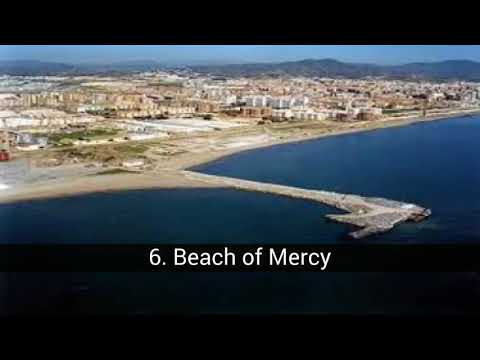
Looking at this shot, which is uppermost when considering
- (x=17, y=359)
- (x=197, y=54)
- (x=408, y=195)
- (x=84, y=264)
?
(x=197, y=54)

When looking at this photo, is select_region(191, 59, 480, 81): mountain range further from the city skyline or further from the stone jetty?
the stone jetty

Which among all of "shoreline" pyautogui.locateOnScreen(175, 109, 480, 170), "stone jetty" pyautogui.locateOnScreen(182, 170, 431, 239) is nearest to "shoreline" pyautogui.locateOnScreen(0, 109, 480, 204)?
"shoreline" pyautogui.locateOnScreen(175, 109, 480, 170)

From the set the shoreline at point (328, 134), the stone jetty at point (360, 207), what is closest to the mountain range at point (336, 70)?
the shoreline at point (328, 134)

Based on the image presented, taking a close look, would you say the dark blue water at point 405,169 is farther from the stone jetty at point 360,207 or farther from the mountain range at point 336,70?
the mountain range at point 336,70

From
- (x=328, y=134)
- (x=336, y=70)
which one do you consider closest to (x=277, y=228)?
(x=328, y=134)

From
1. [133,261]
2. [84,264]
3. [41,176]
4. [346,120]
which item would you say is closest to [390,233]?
[346,120]

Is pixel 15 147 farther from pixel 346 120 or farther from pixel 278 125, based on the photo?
pixel 346 120

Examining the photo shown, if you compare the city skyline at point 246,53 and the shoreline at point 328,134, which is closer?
the city skyline at point 246,53
